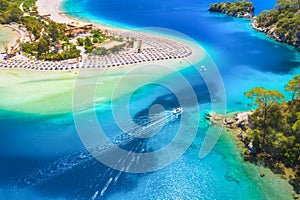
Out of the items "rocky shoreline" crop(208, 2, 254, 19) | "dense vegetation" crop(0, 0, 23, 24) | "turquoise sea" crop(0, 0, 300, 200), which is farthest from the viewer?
"rocky shoreline" crop(208, 2, 254, 19)

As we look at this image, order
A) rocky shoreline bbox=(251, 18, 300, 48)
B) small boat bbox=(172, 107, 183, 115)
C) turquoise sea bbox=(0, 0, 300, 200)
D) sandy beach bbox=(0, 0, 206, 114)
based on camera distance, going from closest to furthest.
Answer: turquoise sea bbox=(0, 0, 300, 200), small boat bbox=(172, 107, 183, 115), sandy beach bbox=(0, 0, 206, 114), rocky shoreline bbox=(251, 18, 300, 48)

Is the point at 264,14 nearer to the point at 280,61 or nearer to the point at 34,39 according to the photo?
the point at 280,61

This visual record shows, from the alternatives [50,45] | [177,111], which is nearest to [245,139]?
[177,111]

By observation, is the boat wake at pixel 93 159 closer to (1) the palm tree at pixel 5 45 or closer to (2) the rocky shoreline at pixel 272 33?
(1) the palm tree at pixel 5 45

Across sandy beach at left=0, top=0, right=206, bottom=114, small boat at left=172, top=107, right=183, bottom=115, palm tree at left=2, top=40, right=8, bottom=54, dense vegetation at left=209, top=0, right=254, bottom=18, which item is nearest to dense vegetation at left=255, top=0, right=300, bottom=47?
dense vegetation at left=209, top=0, right=254, bottom=18

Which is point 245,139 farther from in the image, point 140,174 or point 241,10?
point 241,10

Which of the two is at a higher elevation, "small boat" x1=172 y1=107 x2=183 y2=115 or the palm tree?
the palm tree

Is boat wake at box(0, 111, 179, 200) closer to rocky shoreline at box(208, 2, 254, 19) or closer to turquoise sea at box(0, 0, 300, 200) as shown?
turquoise sea at box(0, 0, 300, 200)
